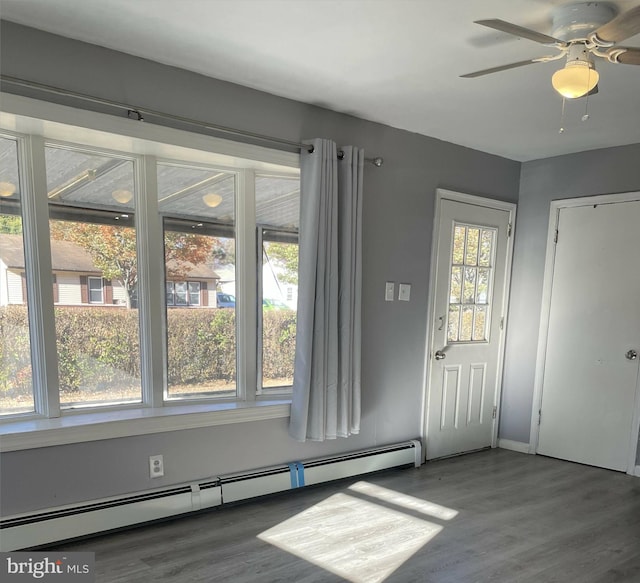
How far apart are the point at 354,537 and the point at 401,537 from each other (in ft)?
0.84

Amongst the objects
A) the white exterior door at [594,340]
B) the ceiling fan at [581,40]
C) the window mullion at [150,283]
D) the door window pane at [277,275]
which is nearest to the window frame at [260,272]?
the door window pane at [277,275]

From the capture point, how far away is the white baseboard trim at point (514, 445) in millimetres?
3846

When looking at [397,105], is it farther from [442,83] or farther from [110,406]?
[110,406]

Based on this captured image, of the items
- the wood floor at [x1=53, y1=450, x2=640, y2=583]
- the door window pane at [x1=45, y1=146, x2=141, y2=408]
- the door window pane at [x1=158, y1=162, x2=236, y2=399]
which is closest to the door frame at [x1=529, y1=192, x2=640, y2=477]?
the wood floor at [x1=53, y1=450, x2=640, y2=583]

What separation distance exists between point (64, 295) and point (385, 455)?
7.69 feet

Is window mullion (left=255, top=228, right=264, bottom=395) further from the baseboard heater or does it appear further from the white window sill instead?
the baseboard heater

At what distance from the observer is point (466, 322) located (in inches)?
146

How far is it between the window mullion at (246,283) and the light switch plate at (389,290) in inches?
37.9

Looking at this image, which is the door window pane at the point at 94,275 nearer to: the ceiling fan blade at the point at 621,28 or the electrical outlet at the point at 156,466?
the electrical outlet at the point at 156,466

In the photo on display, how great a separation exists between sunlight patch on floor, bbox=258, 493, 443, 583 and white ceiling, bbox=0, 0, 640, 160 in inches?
96.6

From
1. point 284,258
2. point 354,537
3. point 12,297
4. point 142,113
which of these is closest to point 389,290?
point 284,258

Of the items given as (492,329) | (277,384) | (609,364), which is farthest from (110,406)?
(609,364)

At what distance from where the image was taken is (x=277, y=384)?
3010 millimetres

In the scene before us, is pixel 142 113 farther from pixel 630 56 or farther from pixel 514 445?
pixel 514 445
